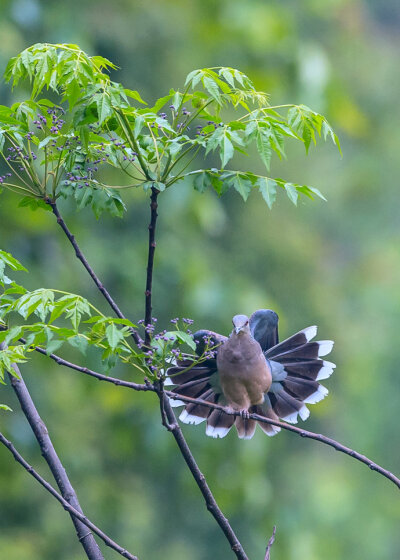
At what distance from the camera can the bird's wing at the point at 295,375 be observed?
2901mm

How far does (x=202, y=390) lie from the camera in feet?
Answer: 9.91

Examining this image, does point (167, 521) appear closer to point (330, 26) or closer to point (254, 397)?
point (254, 397)

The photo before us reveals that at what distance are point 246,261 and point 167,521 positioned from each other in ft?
7.39

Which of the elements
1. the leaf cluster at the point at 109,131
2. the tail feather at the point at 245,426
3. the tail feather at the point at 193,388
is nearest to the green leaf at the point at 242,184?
the leaf cluster at the point at 109,131

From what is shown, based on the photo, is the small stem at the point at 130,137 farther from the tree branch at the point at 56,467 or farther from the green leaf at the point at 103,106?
the tree branch at the point at 56,467

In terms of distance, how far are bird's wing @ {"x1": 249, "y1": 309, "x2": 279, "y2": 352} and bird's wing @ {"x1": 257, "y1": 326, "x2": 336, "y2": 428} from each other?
0.28ft

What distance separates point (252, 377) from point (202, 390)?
259 mm

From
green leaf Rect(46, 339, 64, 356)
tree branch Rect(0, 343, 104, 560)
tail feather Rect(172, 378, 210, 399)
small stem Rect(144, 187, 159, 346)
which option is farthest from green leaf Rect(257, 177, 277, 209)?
tail feather Rect(172, 378, 210, 399)

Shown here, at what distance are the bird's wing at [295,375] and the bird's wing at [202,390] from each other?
16cm

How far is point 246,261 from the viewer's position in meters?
7.75

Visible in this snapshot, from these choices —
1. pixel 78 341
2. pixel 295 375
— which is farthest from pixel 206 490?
pixel 295 375

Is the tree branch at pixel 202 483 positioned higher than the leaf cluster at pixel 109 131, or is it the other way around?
the leaf cluster at pixel 109 131

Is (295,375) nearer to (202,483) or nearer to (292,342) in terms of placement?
(292,342)

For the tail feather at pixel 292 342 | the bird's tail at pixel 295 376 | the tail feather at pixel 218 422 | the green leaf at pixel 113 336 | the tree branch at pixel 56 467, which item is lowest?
the tree branch at pixel 56 467
